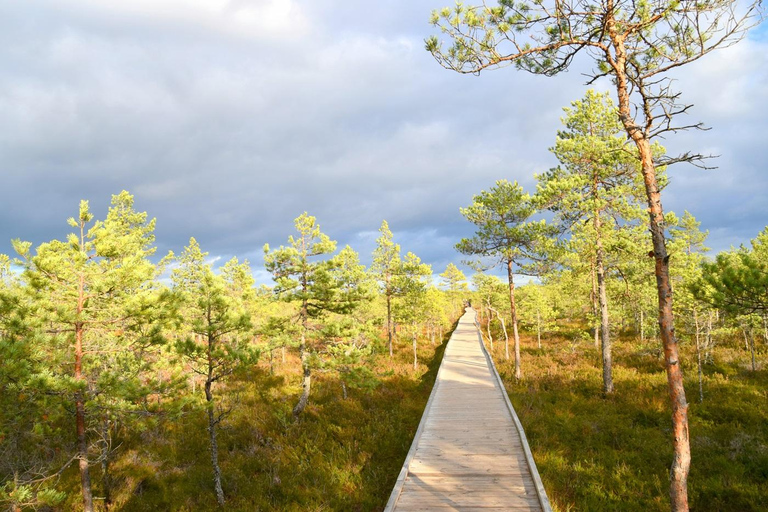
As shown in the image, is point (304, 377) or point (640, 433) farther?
point (304, 377)

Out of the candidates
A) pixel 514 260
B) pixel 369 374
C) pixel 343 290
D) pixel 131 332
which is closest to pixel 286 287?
pixel 343 290

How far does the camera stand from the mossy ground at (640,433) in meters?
9.36

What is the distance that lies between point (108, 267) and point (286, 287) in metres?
7.51

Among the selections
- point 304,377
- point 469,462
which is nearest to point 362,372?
point 304,377

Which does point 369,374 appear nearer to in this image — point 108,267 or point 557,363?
point 108,267

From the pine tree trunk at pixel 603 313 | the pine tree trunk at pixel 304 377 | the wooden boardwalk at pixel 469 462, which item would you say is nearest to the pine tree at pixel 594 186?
the pine tree trunk at pixel 603 313

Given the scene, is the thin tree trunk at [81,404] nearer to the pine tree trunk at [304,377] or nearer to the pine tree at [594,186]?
the pine tree trunk at [304,377]

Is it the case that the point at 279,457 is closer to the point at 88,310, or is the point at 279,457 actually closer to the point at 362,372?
the point at 362,372

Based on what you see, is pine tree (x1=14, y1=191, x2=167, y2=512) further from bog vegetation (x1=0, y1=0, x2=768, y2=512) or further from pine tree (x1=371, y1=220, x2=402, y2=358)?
pine tree (x1=371, y1=220, x2=402, y2=358)

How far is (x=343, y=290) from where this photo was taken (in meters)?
17.0

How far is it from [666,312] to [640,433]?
371 inches

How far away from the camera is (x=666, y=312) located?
20.4ft

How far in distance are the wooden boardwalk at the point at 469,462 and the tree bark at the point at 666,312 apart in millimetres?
2233

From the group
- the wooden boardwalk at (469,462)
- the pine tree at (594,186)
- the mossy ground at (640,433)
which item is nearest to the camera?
the wooden boardwalk at (469,462)
